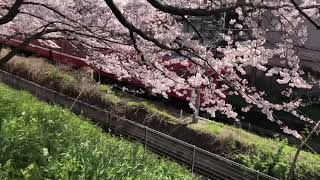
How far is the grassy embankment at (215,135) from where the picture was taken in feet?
35.7

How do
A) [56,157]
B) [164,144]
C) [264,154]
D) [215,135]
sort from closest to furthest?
1. [56,157]
2. [264,154]
3. [164,144]
4. [215,135]

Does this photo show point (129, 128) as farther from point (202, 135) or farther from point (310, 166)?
point (310, 166)

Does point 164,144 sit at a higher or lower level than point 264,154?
lower

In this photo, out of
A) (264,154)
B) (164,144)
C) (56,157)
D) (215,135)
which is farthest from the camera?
(215,135)

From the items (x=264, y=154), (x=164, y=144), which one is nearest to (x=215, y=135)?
(x=164, y=144)

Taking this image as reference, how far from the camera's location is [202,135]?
12766 millimetres

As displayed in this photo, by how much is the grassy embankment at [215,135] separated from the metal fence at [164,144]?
716 millimetres

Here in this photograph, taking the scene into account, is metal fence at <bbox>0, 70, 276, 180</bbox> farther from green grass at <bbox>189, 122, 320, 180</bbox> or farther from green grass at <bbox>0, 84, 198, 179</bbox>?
green grass at <bbox>0, 84, 198, 179</bbox>

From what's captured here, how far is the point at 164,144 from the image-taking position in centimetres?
1223

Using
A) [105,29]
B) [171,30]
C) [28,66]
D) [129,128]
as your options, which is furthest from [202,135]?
[28,66]

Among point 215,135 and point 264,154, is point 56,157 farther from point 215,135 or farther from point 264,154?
point 215,135

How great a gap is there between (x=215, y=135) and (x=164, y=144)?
51.4 inches

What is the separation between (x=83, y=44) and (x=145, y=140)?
4548 millimetres

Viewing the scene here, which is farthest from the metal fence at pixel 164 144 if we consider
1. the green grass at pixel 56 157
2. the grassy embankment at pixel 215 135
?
the green grass at pixel 56 157
